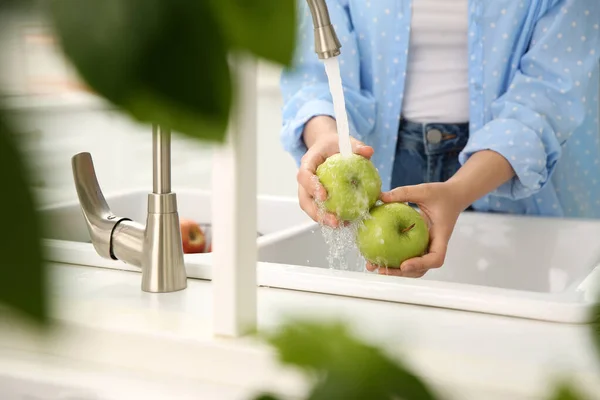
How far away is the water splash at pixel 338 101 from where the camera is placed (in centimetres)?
73

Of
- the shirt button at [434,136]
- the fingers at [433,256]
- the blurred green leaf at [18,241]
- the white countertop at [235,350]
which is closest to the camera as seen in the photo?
the blurred green leaf at [18,241]

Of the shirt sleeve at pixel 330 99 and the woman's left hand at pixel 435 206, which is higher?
the shirt sleeve at pixel 330 99

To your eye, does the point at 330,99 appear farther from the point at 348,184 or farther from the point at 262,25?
the point at 262,25

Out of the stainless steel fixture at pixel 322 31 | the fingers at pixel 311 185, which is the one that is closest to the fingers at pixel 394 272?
the fingers at pixel 311 185

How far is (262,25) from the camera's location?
0.07 meters

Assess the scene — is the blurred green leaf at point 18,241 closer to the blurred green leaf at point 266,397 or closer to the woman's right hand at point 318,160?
the blurred green leaf at point 266,397

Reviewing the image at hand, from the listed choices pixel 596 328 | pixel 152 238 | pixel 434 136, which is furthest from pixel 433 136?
A: pixel 596 328

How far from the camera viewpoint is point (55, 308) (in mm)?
59

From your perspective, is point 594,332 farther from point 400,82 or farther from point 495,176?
point 400,82

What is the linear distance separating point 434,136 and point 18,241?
1344 millimetres

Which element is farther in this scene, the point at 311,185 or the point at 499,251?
the point at 499,251

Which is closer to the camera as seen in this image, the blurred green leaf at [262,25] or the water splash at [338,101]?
the blurred green leaf at [262,25]

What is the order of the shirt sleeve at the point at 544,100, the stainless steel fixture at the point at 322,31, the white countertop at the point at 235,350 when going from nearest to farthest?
the stainless steel fixture at the point at 322,31 → the white countertop at the point at 235,350 → the shirt sleeve at the point at 544,100

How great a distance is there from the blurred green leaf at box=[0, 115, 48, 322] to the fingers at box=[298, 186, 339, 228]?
3.17ft
